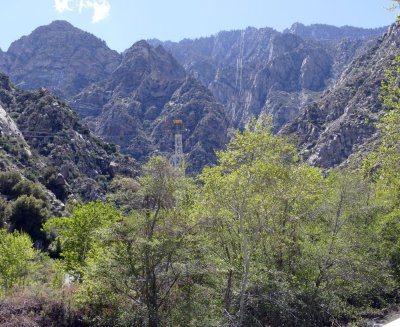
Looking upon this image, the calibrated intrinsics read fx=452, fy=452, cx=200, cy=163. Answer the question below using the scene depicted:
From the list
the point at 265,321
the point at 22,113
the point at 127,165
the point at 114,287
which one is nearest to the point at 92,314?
the point at 114,287

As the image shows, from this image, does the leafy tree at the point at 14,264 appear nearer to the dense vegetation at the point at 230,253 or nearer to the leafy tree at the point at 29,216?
the dense vegetation at the point at 230,253

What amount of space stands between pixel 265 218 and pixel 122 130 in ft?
587

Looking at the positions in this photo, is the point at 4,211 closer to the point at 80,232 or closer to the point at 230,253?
the point at 80,232

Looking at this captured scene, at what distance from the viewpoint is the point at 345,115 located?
118 metres

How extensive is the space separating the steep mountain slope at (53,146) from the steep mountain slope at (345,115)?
45.8m

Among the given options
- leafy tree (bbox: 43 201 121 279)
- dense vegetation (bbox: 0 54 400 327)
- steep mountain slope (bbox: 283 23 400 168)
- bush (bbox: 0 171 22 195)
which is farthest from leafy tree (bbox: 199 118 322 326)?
steep mountain slope (bbox: 283 23 400 168)

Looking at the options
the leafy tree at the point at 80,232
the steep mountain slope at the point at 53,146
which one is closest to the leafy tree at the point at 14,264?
the leafy tree at the point at 80,232

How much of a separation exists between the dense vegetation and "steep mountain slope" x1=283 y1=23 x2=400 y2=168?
277 ft

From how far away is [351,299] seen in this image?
21875 mm

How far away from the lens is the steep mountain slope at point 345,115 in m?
112

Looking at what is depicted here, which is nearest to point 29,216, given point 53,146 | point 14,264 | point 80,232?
point 14,264

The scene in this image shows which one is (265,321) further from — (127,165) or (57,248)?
(127,165)

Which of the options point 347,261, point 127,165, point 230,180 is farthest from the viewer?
point 127,165

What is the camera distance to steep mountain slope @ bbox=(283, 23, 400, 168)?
112 meters
